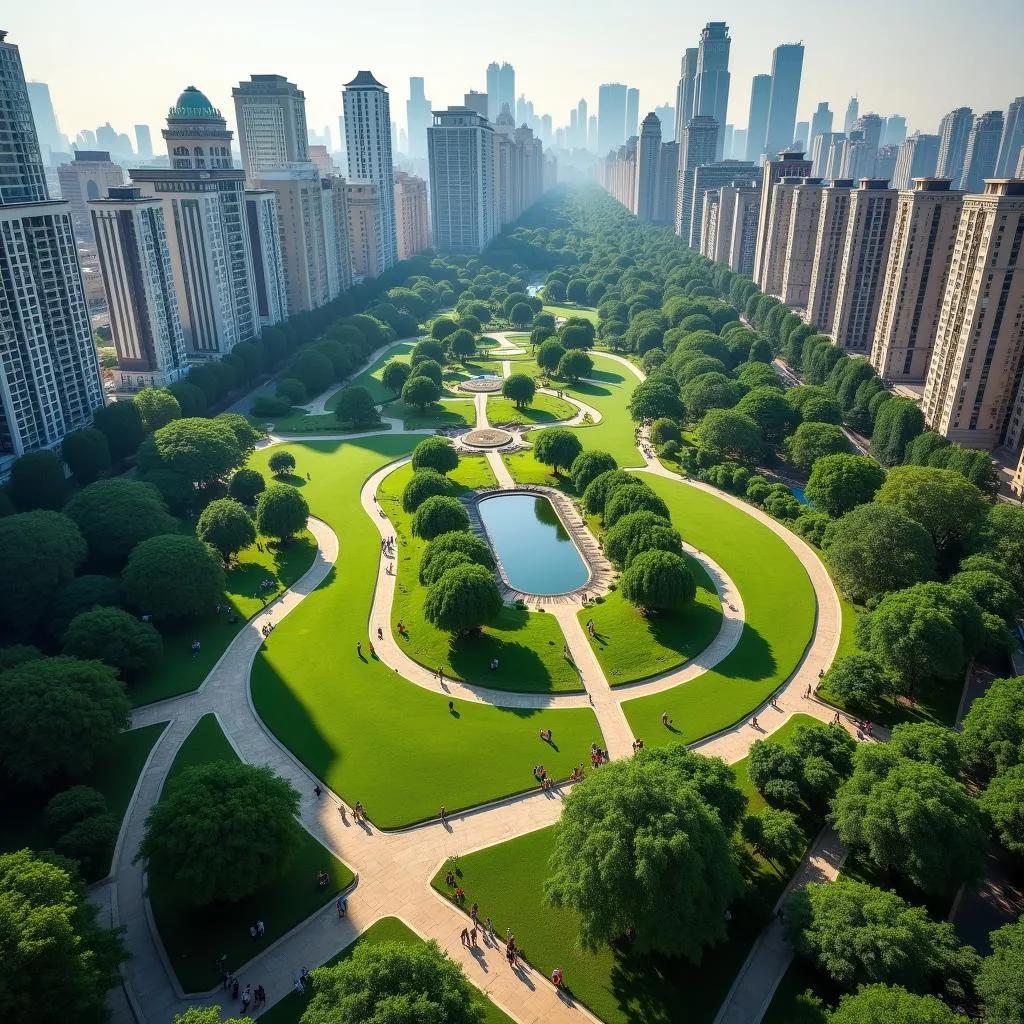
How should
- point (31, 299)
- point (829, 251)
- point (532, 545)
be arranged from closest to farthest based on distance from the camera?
point (532, 545), point (31, 299), point (829, 251)

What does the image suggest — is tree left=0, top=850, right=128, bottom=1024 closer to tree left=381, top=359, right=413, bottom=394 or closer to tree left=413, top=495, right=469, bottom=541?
tree left=413, top=495, right=469, bottom=541

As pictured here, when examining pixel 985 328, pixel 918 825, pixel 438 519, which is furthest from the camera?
pixel 985 328

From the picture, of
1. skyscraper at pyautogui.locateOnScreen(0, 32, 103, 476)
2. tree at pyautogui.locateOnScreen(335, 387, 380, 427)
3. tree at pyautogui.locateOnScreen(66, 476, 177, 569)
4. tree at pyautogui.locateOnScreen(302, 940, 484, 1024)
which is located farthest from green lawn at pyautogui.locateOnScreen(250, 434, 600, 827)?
tree at pyautogui.locateOnScreen(335, 387, 380, 427)

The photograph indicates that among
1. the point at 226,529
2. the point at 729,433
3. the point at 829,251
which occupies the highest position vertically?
the point at 829,251

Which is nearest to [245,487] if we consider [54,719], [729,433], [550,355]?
[54,719]

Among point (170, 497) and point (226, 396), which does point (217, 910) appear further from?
point (226, 396)

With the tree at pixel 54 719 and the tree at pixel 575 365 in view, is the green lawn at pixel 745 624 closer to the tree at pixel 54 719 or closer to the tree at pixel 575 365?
the tree at pixel 54 719

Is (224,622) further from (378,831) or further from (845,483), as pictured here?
(845,483)
